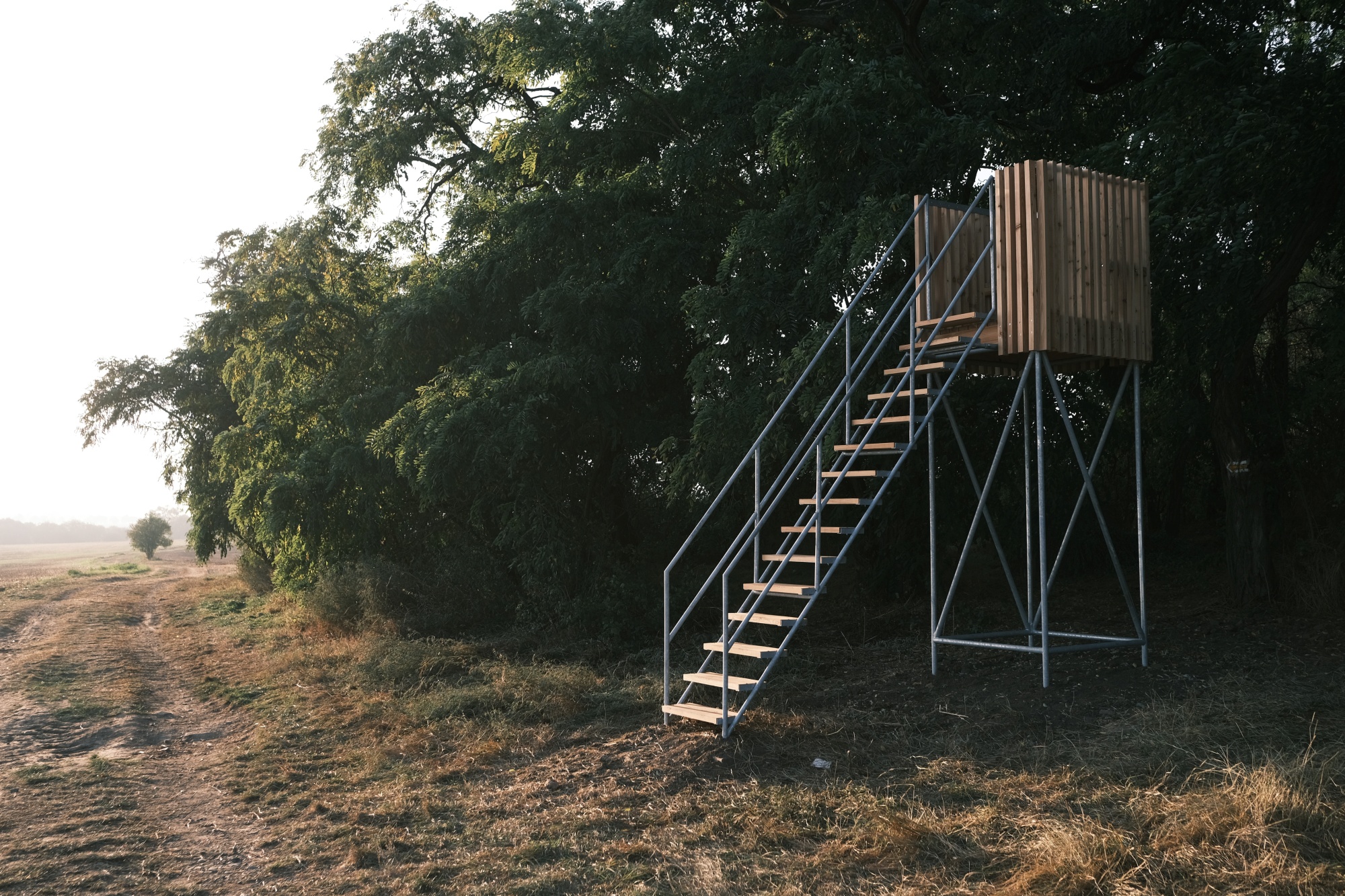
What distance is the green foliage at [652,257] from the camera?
11.5m

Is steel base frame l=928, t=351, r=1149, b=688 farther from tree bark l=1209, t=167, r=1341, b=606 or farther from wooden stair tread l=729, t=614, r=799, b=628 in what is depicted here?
wooden stair tread l=729, t=614, r=799, b=628

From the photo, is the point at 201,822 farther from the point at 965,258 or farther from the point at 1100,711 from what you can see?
the point at 965,258

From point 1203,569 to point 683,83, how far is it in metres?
10.0

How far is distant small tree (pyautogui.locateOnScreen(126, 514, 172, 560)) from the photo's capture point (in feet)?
186

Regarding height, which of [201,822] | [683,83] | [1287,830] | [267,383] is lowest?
[201,822]

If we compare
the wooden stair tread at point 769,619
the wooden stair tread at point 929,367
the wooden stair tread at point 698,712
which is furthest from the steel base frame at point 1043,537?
the wooden stair tread at point 698,712

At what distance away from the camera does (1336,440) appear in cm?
1467

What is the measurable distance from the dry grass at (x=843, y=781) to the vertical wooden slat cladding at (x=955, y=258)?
354cm

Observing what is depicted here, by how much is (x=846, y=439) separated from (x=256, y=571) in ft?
70.9

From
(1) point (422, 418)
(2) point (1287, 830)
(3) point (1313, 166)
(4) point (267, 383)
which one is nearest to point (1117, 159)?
(3) point (1313, 166)

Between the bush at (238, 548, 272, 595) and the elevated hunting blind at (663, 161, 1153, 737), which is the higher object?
the elevated hunting blind at (663, 161, 1153, 737)

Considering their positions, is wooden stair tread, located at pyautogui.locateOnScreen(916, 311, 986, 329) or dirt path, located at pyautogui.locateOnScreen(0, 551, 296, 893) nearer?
dirt path, located at pyautogui.locateOnScreen(0, 551, 296, 893)

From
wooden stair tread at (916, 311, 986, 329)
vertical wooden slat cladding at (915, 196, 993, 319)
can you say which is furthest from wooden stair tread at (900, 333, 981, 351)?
vertical wooden slat cladding at (915, 196, 993, 319)

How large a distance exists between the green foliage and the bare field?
3.32 metres
